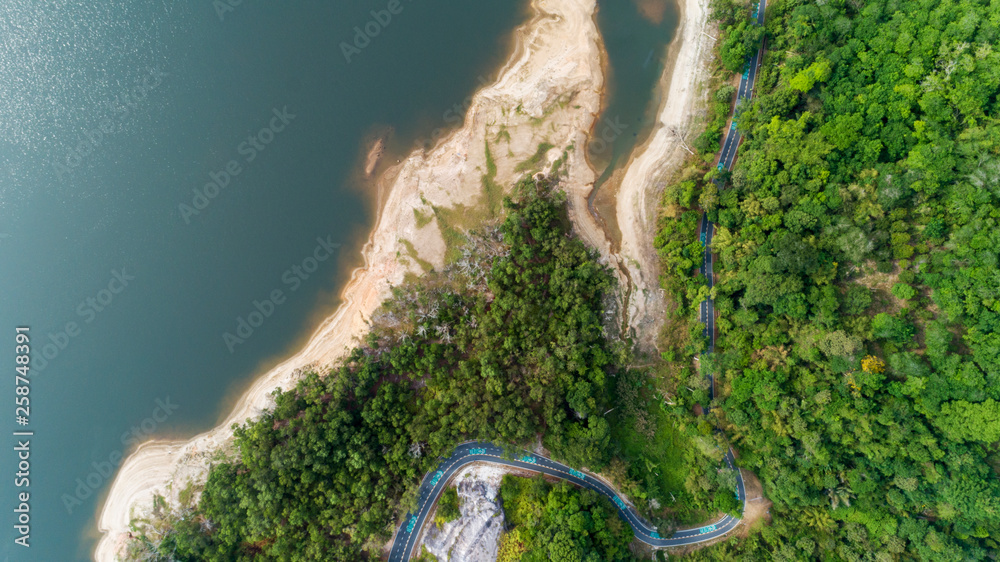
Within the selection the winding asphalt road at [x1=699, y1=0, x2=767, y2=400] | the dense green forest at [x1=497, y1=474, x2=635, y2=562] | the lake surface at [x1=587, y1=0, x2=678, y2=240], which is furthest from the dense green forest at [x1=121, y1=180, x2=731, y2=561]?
the winding asphalt road at [x1=699, y1=0, x2=767, y2=400]

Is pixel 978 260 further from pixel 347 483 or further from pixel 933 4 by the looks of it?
pixel 347 483

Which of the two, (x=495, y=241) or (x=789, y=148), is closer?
(x=789, y=148)

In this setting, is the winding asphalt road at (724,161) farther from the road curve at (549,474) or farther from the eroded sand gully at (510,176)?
the road curve at (549,474)

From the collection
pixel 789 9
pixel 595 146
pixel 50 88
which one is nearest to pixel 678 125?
pixel 595 146

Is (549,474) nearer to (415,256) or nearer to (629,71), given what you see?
(415,256)

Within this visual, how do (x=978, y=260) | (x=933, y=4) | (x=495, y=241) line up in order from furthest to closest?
(x=495, y=241)
(x=933, y=4)
(x=978, y=260)

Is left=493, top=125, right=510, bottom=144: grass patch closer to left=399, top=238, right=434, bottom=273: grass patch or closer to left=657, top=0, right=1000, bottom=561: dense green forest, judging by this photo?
left=399, top=238, right=434, bottom=273: grass patch
